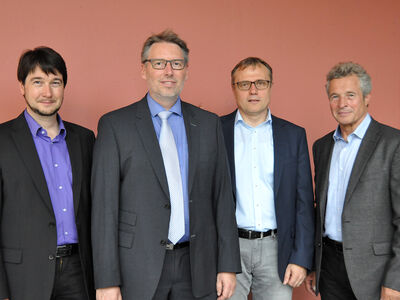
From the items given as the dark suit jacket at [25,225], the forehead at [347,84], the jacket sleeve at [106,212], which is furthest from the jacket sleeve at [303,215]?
the dark suit jacket at [25,225]

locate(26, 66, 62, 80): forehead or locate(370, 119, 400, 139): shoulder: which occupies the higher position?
locate(26, 66, 62, 80): forehead

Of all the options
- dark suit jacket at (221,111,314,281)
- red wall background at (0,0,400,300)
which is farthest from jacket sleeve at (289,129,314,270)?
red wall background at (0,0,400,300)

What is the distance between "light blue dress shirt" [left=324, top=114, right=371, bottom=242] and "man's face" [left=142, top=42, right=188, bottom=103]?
39.4 inches

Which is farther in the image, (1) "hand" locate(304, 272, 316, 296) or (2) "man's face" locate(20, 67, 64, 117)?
(1) "hand" locate(304, 272, 316, 296)

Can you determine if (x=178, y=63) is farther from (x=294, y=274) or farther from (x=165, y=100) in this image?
(x=294, y=274)

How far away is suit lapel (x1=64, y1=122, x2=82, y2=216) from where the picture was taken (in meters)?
2.23

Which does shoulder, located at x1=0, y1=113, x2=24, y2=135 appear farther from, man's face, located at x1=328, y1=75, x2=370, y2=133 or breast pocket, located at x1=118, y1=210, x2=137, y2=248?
man's face, located at x1=328, y1=75, x2=370, y2=133

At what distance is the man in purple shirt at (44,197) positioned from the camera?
2.09m

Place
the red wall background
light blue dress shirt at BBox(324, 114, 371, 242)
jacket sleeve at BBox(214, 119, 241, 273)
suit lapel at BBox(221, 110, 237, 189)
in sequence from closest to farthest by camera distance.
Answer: jacket sleeve at BBox(214, 119, 241, 273) < light blue dress shirt at BBox(324, 114, 371, 242) < suit lapel at BBox(221, 110, 237, 189) < the red wall background

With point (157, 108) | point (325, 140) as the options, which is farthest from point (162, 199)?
point (325, 140)

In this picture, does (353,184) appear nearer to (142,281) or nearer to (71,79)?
(142,281)

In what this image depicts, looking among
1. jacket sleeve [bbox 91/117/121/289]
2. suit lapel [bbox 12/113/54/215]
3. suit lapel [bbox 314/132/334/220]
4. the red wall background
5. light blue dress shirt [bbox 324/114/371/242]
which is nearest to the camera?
jacket sleeve [bbox 91/117/121/289]

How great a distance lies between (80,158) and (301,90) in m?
2.03

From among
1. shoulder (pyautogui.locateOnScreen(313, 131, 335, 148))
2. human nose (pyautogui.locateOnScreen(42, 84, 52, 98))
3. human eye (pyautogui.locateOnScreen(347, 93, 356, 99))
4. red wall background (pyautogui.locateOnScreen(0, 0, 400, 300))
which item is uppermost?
red wall background (pyautogui.locateOnScreen(0, 0, 400, 300))
